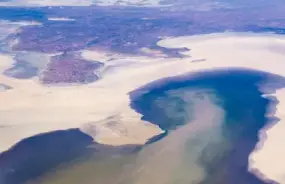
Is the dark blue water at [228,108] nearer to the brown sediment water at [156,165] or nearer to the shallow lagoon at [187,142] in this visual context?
the shallow lagoon at [187,142]

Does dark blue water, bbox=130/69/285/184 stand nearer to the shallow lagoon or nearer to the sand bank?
the shallow lagoon

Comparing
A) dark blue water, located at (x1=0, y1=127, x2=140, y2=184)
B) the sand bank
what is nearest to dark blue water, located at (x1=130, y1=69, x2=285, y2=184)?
the sand bank

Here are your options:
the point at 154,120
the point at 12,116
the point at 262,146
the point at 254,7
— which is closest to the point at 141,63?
the point at 154,120

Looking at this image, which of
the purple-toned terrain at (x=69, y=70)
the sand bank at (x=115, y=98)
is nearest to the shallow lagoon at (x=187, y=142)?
the sand bank at (x=115, y=98)

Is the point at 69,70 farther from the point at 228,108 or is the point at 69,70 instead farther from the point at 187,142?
the point at 187,142

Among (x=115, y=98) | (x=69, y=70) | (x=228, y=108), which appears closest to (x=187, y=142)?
(x=228, y=108)

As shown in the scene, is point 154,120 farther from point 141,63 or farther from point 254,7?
point 254,7

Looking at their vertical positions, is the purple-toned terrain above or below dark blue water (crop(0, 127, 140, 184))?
above
